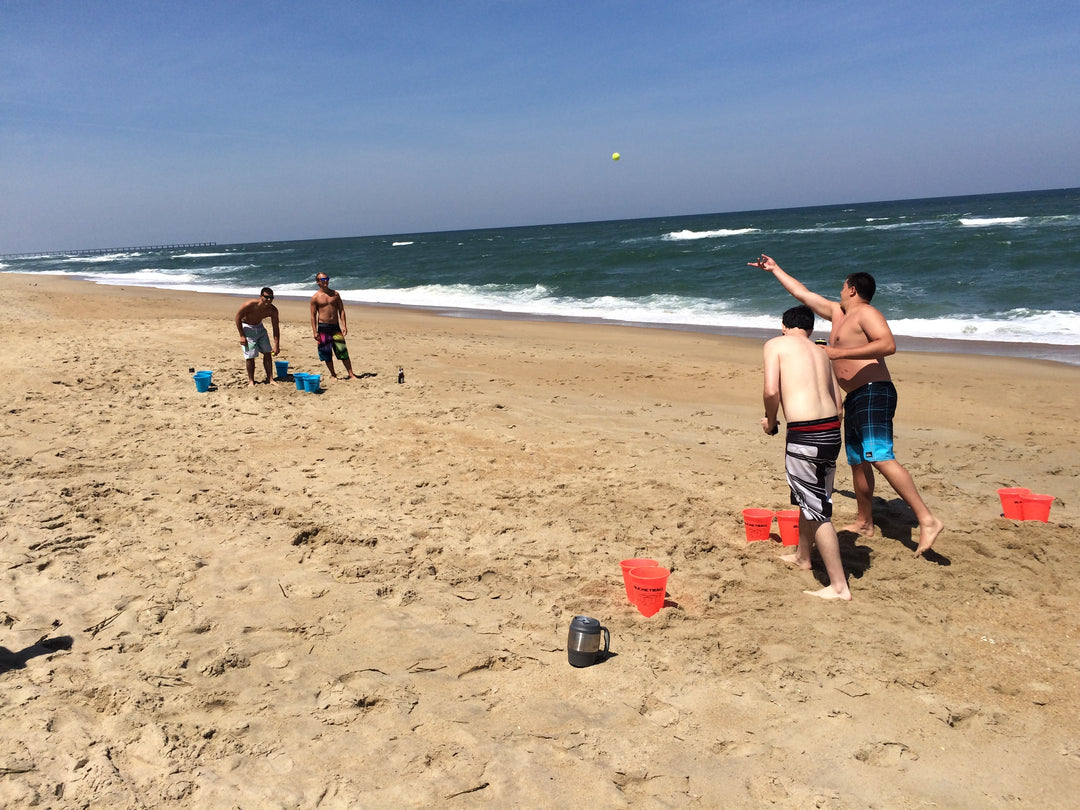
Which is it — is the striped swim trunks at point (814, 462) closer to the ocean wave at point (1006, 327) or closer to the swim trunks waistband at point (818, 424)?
the swim trunks waistband at point (818, 424)

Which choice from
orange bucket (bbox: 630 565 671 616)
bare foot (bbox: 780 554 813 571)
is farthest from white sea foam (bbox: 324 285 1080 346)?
orange bucket (bbox: 630 565 671 616)

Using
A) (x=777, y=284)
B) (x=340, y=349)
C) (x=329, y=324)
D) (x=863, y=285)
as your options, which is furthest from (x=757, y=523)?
(x=777, y=284)

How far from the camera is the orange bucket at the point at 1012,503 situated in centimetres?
492

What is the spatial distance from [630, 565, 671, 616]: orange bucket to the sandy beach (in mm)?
60

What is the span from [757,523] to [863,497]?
0.74 meters

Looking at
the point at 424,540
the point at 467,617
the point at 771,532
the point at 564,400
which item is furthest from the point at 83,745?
the point at 564,400

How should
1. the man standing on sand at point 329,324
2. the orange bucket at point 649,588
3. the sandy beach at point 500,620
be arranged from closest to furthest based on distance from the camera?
the sandy beach at point 500,620
the orange bucket at point 649,588
the man standing on sand at point 329,324

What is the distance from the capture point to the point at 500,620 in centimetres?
376

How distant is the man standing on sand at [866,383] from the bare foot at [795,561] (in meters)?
0.70

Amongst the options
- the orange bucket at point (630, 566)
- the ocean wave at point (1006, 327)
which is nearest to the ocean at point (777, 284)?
the ocean wave at point (1006, 327)

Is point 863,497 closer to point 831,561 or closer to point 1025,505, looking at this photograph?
point 831,561

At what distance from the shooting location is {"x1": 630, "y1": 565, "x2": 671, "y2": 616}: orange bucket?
3723mm

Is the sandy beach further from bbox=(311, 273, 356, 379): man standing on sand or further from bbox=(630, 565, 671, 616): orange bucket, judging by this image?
bbox=(311, 273, 356, 379): man standing on sand

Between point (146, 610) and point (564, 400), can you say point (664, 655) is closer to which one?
point (146, 610)
